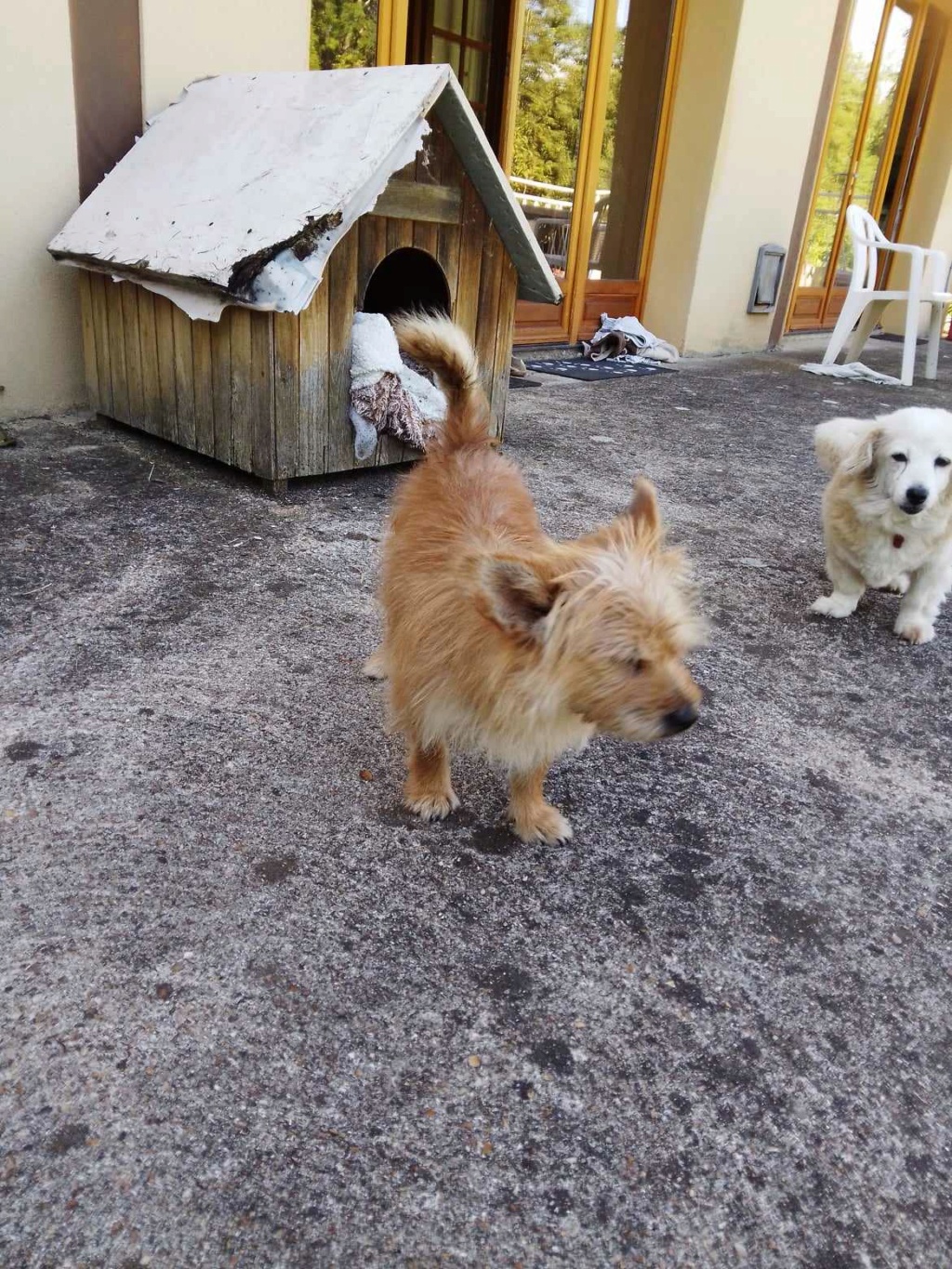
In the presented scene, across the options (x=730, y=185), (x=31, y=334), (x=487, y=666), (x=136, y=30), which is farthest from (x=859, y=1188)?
(x=730, y=185)

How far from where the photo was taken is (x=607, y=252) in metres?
9.02

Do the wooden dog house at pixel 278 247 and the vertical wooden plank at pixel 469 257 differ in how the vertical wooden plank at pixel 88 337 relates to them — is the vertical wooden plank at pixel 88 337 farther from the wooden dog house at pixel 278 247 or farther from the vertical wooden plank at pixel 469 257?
the vertical wooden plank at pixel 469 257

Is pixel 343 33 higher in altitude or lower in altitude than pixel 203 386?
higher

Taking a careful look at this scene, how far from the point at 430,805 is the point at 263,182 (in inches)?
116

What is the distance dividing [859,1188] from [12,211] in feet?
17.4

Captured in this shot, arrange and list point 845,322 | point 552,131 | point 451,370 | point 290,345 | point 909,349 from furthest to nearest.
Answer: point 845,322
point 909,349
point 552,131
point 290,345
point 451,370

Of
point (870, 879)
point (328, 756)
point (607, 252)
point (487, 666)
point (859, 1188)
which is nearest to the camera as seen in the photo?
point (859, 1188)

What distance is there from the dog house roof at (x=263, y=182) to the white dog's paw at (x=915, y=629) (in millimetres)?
2644

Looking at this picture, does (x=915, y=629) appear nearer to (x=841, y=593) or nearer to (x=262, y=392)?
(x=841, y=593)

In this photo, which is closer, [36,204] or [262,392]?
[262,392]

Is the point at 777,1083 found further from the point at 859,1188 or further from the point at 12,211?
the point at 12,211

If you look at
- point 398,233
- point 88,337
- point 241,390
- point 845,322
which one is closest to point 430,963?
point 241,390

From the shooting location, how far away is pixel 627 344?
29.2ft

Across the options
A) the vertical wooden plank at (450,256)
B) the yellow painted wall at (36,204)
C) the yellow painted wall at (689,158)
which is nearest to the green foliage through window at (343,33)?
the yellow painted wall at (36,204)
